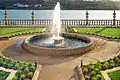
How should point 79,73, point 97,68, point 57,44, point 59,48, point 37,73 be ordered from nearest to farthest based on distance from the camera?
point 79,73, point 37,73, point 97,68, point 59,48, point 57,44

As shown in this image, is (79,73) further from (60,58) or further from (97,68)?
(60,58)

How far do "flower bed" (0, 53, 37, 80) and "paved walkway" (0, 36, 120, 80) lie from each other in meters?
0.52

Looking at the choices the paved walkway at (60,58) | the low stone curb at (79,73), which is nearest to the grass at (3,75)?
the paved walkway at (60,58)

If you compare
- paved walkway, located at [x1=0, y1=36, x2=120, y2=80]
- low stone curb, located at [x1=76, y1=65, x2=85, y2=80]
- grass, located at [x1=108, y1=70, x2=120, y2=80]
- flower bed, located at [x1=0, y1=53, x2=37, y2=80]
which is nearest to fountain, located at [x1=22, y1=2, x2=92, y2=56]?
paved walkway, located at [x1=0, y1=36, x2=120, y2=80]

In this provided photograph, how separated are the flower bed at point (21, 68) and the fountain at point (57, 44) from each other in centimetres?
222

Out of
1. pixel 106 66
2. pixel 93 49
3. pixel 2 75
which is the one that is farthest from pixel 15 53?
pixel 106 66

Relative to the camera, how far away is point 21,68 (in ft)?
36.2

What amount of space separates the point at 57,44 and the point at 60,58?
2412 mm

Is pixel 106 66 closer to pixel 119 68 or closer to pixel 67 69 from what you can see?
pixel 119 68

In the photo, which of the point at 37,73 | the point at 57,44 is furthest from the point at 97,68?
the point at 57,44

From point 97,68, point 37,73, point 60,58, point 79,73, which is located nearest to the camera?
point 79,73

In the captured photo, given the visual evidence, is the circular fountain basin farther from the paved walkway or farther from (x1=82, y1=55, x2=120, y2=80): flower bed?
(x1=82, y1=55, x2=120, y2=80): flower bed

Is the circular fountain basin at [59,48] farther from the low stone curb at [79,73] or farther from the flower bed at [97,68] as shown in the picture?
the low stone curb at [79,73]

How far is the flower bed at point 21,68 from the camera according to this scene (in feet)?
33.1
